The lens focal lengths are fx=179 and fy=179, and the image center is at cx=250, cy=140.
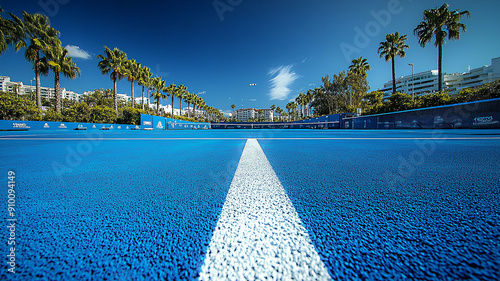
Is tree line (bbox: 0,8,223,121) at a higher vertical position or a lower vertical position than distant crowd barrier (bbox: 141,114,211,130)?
higher

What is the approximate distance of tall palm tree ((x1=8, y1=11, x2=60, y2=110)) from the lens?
18500 millimetres

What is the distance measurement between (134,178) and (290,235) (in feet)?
4.08

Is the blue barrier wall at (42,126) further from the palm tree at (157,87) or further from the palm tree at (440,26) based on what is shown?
the palm tree at (440,26)

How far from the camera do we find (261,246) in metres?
0.54

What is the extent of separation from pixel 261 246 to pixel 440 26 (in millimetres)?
28872

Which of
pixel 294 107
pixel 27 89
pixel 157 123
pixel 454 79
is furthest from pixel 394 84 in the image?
pixel 27 89

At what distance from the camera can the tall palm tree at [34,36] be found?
1850 cm

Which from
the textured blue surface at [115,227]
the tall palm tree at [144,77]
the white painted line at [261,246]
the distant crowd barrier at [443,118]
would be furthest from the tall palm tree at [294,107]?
the white painted line at [261,246]

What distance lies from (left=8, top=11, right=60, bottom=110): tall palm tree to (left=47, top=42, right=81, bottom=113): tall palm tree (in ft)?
2.27

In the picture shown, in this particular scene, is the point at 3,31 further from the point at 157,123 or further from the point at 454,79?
the point at 454,79

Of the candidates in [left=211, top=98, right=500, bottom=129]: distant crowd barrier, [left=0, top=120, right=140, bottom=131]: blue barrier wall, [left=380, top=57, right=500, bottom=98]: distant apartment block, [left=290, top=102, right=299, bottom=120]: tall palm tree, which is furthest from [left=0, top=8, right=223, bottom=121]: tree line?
[left=380, top=57, right=500, bottom=98]: distant apartment block

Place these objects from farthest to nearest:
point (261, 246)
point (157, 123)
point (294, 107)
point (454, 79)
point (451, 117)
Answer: point (294, 107), point (454, 79), point (157, 123), point (451, 117), point (261, 246)

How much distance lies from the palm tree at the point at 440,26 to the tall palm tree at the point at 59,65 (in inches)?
1571

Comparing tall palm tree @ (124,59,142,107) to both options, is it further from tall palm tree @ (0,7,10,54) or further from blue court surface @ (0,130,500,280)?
blue court surface @ (0,130,500,280)
